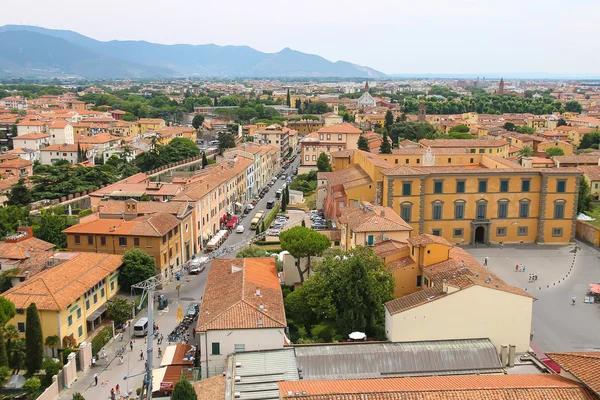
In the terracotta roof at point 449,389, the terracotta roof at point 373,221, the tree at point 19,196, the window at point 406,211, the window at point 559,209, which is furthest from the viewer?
the tree at point 19,196

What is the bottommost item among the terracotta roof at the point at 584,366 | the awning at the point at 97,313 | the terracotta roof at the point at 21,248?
the awning at the point at 97,313

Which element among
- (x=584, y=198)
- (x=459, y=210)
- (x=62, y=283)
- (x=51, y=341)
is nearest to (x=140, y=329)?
(x=51, y=341)

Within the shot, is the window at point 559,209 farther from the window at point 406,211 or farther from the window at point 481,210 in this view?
the window at point 406,211

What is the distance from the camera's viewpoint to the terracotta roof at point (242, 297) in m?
24.4

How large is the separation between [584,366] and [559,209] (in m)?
29.2

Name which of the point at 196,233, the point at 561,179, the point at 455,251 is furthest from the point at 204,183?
the point at 561,179

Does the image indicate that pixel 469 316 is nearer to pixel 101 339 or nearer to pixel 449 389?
pixel 449 389

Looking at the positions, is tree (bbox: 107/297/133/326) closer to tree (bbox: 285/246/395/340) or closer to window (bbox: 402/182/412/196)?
tree (bbox: 285/246/395/340)

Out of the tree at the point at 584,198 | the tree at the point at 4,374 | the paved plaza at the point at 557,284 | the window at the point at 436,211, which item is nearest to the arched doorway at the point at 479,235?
the paved plaza at the point at 557,284

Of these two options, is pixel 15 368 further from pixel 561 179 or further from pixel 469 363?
pixel 561 179

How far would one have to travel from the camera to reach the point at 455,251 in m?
32.2

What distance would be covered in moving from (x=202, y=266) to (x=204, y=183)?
10477mm

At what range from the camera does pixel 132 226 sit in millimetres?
38719

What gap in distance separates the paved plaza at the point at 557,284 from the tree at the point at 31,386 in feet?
73.6
